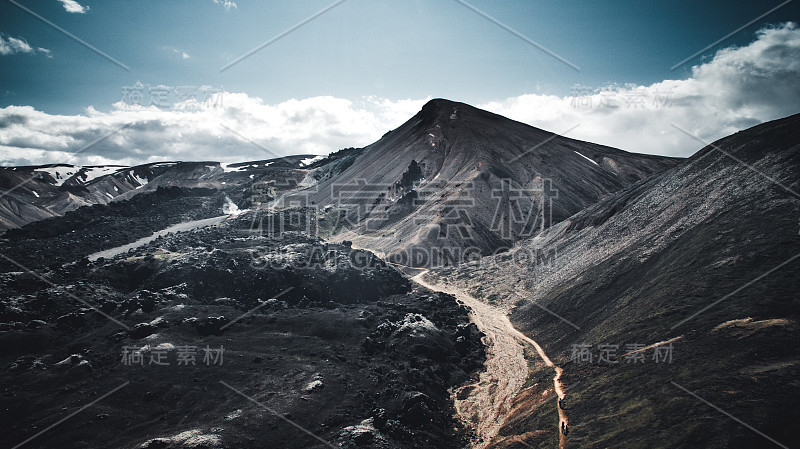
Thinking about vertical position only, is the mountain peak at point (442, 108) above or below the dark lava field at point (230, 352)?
above

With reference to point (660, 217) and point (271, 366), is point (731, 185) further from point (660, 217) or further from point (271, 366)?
point (271, 366)

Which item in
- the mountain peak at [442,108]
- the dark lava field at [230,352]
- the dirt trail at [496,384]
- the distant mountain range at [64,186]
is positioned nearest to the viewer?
the dark lava field at [230,352]

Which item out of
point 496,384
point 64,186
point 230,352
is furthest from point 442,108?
point 64,186

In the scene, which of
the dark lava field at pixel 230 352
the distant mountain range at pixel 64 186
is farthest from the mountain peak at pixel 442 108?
the dark lava field at pixel 230 352

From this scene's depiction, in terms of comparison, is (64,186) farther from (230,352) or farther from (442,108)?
(230,352)

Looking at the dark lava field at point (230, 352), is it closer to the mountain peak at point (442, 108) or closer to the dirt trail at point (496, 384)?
the dirt trail at point (496, 384)

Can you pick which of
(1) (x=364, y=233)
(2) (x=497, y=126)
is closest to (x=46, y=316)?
(1) (x=364, y=233)

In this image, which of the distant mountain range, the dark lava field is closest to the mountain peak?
the distant mountain range

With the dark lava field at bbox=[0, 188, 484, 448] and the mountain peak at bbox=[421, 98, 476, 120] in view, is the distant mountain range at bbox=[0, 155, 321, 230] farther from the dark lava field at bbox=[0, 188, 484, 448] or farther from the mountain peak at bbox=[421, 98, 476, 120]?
the dark lava field at bbox=[0, 188, 484, 448]
